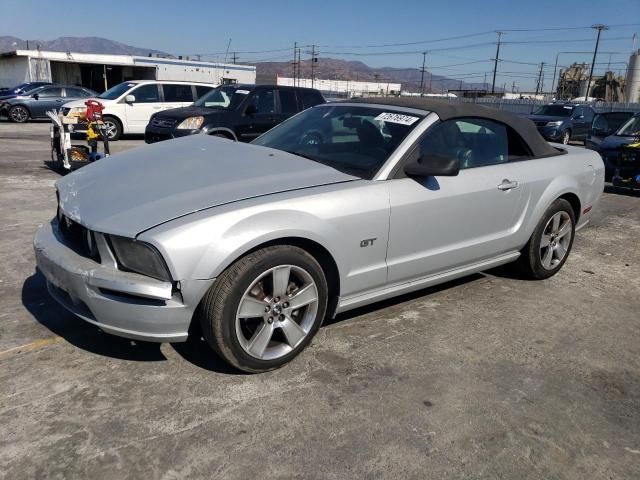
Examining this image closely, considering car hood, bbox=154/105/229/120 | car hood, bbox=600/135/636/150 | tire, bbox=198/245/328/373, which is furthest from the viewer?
car hood, bbox=154/105/229/120

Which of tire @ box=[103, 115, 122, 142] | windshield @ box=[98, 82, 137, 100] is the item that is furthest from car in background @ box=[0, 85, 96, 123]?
tire @ box=[103, 115, 122, 142]

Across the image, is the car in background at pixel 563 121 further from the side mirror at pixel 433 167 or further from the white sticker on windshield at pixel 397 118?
the side mirror at pixel 433 167

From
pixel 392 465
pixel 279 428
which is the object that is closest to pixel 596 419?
pixel 392 465

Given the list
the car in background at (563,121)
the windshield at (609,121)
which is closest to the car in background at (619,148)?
the windshield at (609,121)

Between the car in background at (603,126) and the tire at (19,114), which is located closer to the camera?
the car in background at (603,126)

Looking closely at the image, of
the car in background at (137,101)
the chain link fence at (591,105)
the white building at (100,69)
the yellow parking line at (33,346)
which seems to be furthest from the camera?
the white building at (100,69)

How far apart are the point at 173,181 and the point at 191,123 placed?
24.1 ft

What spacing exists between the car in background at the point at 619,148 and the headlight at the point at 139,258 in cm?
928

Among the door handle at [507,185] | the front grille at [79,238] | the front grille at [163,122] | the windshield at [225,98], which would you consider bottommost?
the front grille at [79,238]

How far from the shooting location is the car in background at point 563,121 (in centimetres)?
1772

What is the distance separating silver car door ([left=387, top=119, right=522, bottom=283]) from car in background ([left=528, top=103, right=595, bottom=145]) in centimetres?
1466

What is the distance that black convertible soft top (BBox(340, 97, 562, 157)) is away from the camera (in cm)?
386

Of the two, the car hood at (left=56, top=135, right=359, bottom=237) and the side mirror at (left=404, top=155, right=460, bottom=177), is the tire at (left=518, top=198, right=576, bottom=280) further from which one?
the car hood at (left=56, top=135, right=359, bottom=237)

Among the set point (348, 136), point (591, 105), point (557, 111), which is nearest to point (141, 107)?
point (348, 136)
